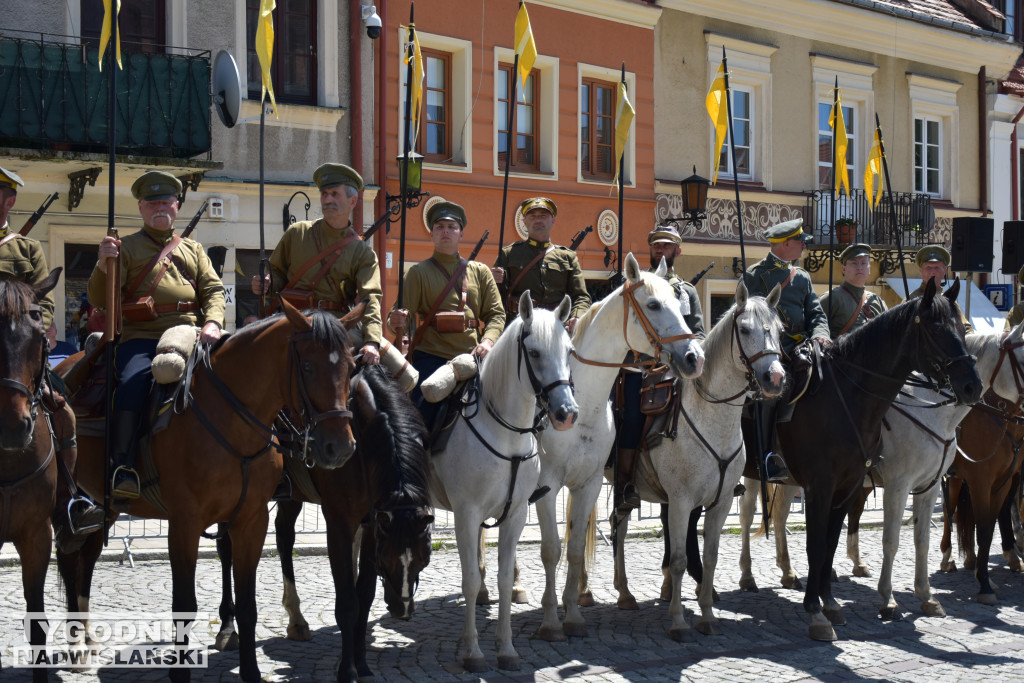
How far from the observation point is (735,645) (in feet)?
23.3

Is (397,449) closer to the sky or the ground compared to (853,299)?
closer to the ground

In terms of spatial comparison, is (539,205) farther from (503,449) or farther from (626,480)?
(503,449)

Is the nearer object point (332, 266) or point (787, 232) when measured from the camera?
point (332, 266)

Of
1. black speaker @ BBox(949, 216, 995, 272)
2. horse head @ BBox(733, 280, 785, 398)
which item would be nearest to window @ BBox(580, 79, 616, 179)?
black speaker @ BBox(949, 216, 995, 272)

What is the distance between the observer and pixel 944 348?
24.6 ft

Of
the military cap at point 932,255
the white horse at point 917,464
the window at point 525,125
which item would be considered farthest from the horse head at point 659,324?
the window at point 525,125

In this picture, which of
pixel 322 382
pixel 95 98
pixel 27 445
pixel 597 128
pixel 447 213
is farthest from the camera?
pixel 597 128

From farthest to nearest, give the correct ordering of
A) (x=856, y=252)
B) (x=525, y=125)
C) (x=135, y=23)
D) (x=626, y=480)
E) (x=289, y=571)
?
(x=525, y=125)
(x=135, y=23)
(x=856, y=252)
(x=626, y=480)
(x=289, y=571)

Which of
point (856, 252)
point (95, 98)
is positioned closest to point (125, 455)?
point (856, 252)

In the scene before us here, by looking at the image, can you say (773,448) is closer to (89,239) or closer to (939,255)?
(939,255)

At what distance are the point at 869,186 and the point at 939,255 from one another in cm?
529

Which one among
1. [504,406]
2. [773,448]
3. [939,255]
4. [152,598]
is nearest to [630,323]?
[504,406]

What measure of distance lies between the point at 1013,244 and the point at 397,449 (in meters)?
11.4

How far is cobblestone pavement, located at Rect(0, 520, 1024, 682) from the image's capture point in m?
6.38
